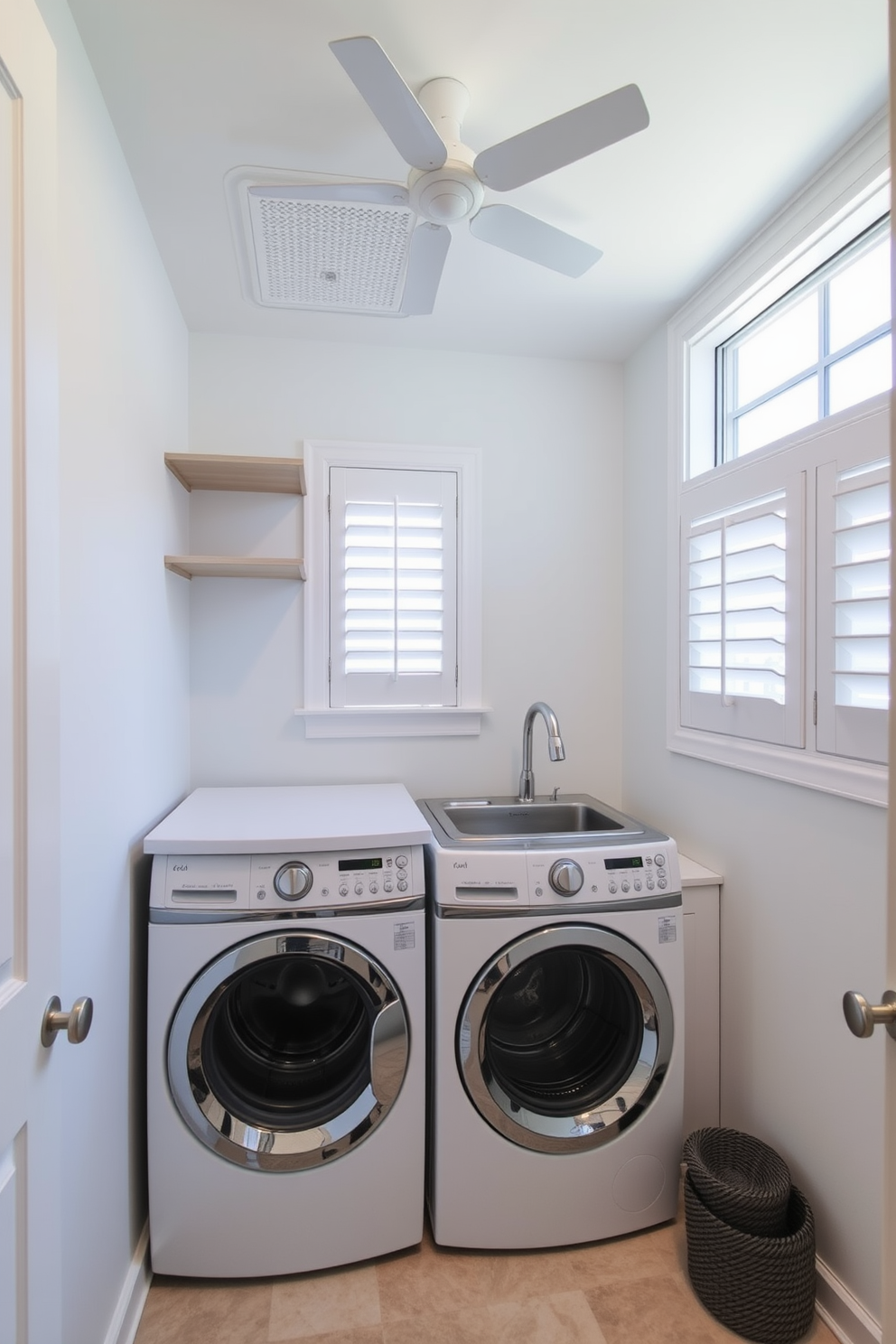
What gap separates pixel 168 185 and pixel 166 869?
1592mm

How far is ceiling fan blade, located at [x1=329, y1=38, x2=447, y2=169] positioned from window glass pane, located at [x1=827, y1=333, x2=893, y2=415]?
1.00 m

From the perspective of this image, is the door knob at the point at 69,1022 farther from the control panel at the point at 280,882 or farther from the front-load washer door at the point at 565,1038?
the front-load washer door at the point at 565,1038

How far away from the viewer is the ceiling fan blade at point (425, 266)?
144cm

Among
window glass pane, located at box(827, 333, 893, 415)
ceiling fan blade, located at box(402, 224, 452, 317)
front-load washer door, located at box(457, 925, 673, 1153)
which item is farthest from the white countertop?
ceiling fan blade, located at box(402, 224, 452, 317)

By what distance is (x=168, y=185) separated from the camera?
5.20 feet

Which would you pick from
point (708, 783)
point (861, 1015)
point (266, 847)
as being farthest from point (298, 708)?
point (861, 1015)

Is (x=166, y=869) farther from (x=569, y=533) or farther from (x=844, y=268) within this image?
(x=844, y=268)

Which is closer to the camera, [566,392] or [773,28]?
[773,28]

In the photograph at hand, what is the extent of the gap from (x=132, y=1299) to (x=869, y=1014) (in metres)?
1.66

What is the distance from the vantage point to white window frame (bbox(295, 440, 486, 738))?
2.34 m

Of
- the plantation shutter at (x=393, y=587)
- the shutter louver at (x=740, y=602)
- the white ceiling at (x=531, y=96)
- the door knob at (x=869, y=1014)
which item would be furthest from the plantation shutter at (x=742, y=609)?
the door knob at (x=869, y=1014)

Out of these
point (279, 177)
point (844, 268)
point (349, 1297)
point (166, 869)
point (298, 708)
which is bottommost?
point (349, 1297)

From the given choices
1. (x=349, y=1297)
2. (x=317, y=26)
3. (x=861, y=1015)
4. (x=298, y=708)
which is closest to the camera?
(x=861, y=1015)

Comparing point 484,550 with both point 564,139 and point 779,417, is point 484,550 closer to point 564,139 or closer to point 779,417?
point 779,417
